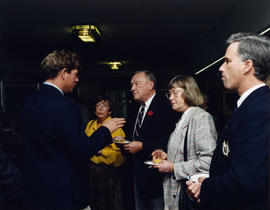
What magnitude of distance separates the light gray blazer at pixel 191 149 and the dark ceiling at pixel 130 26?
156 centimetres

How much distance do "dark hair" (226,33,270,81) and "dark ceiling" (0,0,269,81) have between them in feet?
5.54

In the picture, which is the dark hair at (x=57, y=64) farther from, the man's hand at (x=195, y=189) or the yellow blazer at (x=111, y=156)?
the yellow blazer at (x=111, y=156)

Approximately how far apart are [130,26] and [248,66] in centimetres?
331

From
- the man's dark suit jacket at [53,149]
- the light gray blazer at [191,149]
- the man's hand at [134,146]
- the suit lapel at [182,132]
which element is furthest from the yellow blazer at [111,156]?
the man's dark suit jacket at [53,149]

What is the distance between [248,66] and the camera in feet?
3.85

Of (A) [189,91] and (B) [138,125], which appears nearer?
(A) [189,91]

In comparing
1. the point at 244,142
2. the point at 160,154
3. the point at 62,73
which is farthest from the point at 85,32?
the point at 244,142

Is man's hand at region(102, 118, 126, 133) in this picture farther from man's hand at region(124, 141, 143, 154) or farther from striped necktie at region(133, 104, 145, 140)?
striped necktie at region(133, 104, 145, 140)

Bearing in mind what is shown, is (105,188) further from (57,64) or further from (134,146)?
(57,64)

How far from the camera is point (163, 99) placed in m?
2.48

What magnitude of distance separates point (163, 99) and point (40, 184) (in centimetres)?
139

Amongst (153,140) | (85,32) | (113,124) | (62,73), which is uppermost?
(85,32)

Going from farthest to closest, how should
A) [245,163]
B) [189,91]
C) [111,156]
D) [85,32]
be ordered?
[85,32] → [111,156] → [189,91] → [245,163]

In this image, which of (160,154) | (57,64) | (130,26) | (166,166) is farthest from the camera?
(130,26)
